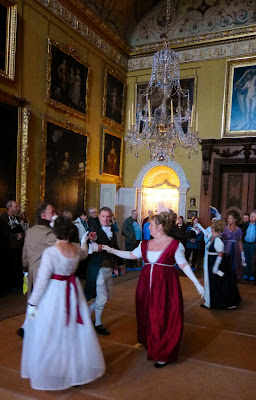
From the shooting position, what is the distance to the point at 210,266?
6215 millimetres

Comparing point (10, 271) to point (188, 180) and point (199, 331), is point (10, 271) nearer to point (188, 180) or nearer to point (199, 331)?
point (199, 331)

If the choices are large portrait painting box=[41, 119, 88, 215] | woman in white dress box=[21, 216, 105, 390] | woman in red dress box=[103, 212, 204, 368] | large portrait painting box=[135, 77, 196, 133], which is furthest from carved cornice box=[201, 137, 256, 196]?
woman in white dress box=[21, 216, 105, 390]

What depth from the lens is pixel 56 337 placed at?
9.96ft

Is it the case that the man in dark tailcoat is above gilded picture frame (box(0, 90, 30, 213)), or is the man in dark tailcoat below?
below

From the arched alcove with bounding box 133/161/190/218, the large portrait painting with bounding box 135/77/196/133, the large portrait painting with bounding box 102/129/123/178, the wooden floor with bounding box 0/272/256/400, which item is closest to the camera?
the wooden floor with bounding box 0/272/256/400

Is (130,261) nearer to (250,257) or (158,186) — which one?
(250,257)

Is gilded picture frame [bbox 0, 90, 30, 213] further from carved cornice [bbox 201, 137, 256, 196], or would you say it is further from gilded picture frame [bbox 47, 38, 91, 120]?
carved cornice [bbox 201, 137, 256, 196]

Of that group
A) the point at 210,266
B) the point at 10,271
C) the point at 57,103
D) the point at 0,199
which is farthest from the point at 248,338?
the point at 57,103

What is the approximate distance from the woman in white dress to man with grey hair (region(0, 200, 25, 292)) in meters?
3.57

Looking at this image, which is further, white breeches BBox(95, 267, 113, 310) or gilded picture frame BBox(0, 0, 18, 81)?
gilded picture frame BBox(0, 0, 18, 81)

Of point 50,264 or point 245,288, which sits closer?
point 50,264

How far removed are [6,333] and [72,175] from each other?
21.3 ft

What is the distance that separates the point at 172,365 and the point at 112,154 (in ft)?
31.8

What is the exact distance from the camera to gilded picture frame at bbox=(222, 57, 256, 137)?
11633mm
